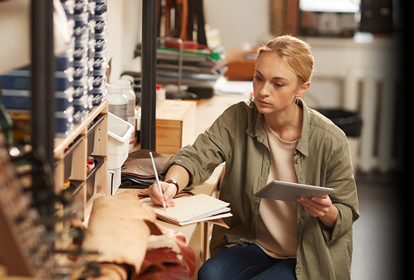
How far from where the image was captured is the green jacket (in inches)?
60.3

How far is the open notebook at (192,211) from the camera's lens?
1.35m

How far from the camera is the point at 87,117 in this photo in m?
1.30

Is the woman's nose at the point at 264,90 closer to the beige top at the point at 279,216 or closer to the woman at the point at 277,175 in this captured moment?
the woman at the point at 277,175

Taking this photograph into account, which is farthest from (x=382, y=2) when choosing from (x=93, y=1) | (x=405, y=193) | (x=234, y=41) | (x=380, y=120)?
(x=93, y=1)

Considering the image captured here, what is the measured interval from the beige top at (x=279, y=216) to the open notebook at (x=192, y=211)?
25 cm

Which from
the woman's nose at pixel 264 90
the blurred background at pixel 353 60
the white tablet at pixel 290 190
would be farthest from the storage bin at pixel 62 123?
the blurred background at pixel 353 60

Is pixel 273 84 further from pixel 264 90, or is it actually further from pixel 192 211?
pixel 192 211

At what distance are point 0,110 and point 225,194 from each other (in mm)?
953

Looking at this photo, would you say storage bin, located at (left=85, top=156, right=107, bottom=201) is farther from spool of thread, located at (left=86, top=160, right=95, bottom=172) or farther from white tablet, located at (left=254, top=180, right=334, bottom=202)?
white tablet, located at (left=254, top=180, right=334, bottom=202)

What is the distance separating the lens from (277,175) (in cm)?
165

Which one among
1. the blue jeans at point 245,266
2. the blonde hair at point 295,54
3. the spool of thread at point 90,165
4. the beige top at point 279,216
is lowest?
the blue jeans at point 245,266

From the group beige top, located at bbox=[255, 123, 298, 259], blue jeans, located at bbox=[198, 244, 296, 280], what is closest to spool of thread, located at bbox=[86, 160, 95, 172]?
blue jeans, located at bbox=[198, 244, 296, 280]

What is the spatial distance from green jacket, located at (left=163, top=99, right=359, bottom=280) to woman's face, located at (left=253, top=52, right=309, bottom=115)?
0.10 m

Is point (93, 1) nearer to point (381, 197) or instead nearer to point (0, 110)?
point (0, 110)
